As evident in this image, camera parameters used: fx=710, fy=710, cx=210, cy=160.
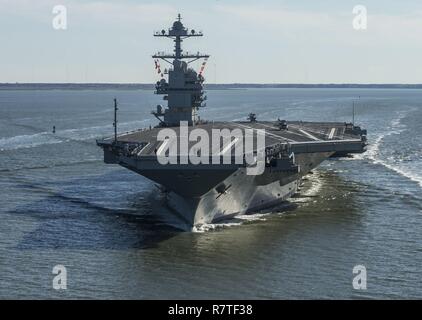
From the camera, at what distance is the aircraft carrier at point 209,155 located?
2942 cm

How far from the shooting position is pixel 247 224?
31641mm

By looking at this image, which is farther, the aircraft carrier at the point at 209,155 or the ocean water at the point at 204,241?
the aircraft carrier at the point at 209,155

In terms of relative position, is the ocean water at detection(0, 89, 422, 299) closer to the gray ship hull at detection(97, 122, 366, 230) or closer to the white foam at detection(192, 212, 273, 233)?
the white foam at detection(192, 212, 273, 233)

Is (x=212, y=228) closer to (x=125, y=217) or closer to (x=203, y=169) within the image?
(x=203, y=169)

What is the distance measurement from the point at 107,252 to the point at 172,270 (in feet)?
11.1

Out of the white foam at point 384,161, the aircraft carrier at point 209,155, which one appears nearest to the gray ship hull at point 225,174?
the aircraft carrier at point 209,155

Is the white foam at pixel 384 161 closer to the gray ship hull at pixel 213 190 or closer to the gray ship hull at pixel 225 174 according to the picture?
the gray ship hull at pixel 225 174

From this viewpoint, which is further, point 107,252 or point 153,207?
point 153,207

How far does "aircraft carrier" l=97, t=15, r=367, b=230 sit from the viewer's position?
1158 inches

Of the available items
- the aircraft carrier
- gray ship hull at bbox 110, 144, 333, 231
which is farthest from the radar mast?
gray ship hull at bbox 110, 144, 333, 231

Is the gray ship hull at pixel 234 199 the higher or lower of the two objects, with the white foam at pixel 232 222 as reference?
higher

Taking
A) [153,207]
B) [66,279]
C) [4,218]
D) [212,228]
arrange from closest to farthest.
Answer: [66,279], [212,228], [4,218], [153,207]

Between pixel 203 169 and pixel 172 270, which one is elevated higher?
pixel 203 169

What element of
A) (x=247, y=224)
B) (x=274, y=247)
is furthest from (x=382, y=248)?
(x=247, y=224)
